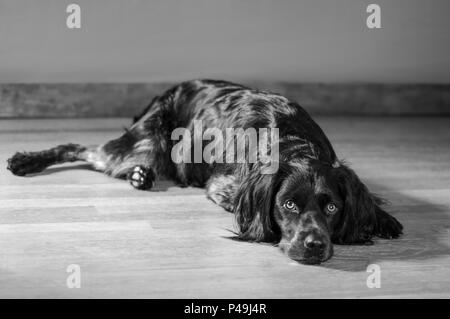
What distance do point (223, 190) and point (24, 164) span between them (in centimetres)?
104

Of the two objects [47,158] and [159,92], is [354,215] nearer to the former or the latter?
[47,158]

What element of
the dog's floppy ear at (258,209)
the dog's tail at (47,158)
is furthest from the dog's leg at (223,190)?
the dog's tail at (47,158)

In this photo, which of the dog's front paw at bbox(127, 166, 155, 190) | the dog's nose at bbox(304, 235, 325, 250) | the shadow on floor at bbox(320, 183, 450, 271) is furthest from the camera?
the dog's front paw at bbox(127, 166, 155, 190)

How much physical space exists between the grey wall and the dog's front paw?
175 centimetres

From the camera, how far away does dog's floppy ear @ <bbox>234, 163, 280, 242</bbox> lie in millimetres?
3049

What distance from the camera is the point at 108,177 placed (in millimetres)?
4012

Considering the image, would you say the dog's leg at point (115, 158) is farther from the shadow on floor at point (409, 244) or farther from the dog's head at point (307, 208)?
the shadow on floor at point (409, 244)

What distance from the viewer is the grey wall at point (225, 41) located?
5.32 meters

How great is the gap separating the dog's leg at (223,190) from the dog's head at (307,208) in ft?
0.90

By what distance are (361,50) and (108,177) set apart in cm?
248

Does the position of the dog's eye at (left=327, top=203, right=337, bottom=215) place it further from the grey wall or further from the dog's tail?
the grey wall

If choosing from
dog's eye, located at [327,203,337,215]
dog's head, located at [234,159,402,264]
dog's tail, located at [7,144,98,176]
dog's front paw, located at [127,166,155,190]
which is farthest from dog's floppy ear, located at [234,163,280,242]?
dog's tail, located at [7,144,98,176]
